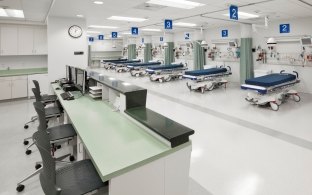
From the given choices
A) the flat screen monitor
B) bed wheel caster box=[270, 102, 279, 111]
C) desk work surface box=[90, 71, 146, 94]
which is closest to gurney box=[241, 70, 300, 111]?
bed wheel caster box=[270, 102, 279, 111]

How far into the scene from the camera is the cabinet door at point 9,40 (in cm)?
648

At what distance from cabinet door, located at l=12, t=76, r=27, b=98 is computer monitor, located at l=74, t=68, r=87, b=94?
3680mm

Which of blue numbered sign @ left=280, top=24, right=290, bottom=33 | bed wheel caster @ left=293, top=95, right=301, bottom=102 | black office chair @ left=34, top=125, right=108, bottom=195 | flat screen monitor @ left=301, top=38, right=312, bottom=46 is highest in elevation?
blue numbered sign @ left=280, top=24, right=290, bottom=33

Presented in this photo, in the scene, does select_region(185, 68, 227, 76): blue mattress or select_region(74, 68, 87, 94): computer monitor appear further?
select_region(185, 68, 227, 76): blue mattress

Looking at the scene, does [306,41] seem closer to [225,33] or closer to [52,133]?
[225,33]

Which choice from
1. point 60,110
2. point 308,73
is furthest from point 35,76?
point 308,73

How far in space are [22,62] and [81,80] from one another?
5.04 metres

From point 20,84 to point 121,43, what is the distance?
48.4 feet

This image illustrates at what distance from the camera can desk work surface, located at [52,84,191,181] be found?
146 centimetres

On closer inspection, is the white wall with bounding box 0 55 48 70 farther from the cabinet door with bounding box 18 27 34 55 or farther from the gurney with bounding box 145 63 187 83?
the gurney with bounding box 145 63 187 83

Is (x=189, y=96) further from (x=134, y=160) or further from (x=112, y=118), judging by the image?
(x=134, y=160)

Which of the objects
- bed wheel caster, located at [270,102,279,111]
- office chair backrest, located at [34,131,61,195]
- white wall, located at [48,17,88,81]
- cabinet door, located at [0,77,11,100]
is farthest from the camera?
cabinet door, located at [0,77,11,100]

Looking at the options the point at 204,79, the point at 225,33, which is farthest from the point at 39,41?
the point at 225,33

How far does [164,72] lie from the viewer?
10508 millimetres
